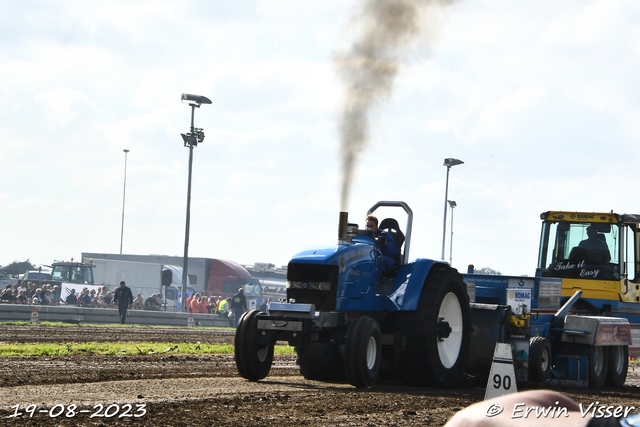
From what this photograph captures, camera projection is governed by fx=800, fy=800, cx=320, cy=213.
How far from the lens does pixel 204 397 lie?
758 cm

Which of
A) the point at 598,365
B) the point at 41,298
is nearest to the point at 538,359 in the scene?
Answer: the point at 598,365

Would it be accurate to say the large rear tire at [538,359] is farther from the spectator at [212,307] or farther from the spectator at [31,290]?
the spectator at [212,307]

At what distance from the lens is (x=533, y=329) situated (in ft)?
38.5

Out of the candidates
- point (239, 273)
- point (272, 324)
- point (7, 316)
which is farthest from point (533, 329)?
point (239, 273)

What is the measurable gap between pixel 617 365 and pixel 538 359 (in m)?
2.38

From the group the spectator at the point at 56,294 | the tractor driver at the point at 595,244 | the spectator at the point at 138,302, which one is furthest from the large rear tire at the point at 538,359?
the spectator at the point at 138,302

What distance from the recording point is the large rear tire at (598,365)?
38.9 ft

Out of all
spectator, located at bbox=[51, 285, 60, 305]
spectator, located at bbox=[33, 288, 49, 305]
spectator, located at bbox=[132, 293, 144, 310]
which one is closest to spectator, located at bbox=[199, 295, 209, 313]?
spectator, located at bbox=[132, 293, 144, 310]

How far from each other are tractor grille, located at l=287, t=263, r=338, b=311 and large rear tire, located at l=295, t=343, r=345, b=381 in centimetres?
106

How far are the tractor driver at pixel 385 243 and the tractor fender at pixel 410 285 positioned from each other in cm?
20

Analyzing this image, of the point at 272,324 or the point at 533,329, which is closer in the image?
the point at 272,324

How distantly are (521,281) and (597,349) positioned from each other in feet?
5.06

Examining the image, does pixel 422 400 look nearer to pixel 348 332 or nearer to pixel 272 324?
pixel 348 332

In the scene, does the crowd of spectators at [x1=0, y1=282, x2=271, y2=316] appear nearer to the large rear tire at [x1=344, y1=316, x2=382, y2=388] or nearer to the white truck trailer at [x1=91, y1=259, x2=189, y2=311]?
the white truck trailer at [x1=91, y1=259, x2=189, y2=311]
